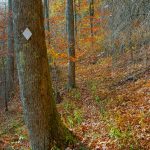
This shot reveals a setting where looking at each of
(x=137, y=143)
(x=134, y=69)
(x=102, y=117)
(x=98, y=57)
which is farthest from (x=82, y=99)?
(x=98, y=57)

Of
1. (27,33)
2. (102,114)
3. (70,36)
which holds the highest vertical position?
(27,33)

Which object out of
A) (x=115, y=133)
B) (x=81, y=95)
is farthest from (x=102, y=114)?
(x=81, y=95)

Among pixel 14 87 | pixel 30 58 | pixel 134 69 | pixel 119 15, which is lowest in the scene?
pixel 14 87

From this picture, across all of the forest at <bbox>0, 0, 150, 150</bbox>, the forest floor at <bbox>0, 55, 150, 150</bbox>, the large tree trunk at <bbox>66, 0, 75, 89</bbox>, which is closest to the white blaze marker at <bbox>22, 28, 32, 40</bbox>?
the forest at <bbox>0, 0, 150, 150</bbox>

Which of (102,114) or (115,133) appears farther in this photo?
(102,114)

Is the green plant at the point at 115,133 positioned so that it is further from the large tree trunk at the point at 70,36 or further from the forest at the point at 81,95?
the large tree trunk at the point at 70,36

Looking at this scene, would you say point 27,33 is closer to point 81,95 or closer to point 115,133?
point 115,133

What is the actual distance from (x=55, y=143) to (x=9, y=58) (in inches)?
494

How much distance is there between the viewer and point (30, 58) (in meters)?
6.05

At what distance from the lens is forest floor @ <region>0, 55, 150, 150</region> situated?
686 centimetres

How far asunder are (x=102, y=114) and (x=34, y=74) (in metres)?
4.11

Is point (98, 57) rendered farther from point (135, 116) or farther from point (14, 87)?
point (135, 116)

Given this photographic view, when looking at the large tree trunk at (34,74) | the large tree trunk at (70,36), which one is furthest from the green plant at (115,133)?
the large tree trunk at (70,36)

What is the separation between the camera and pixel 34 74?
609cm
